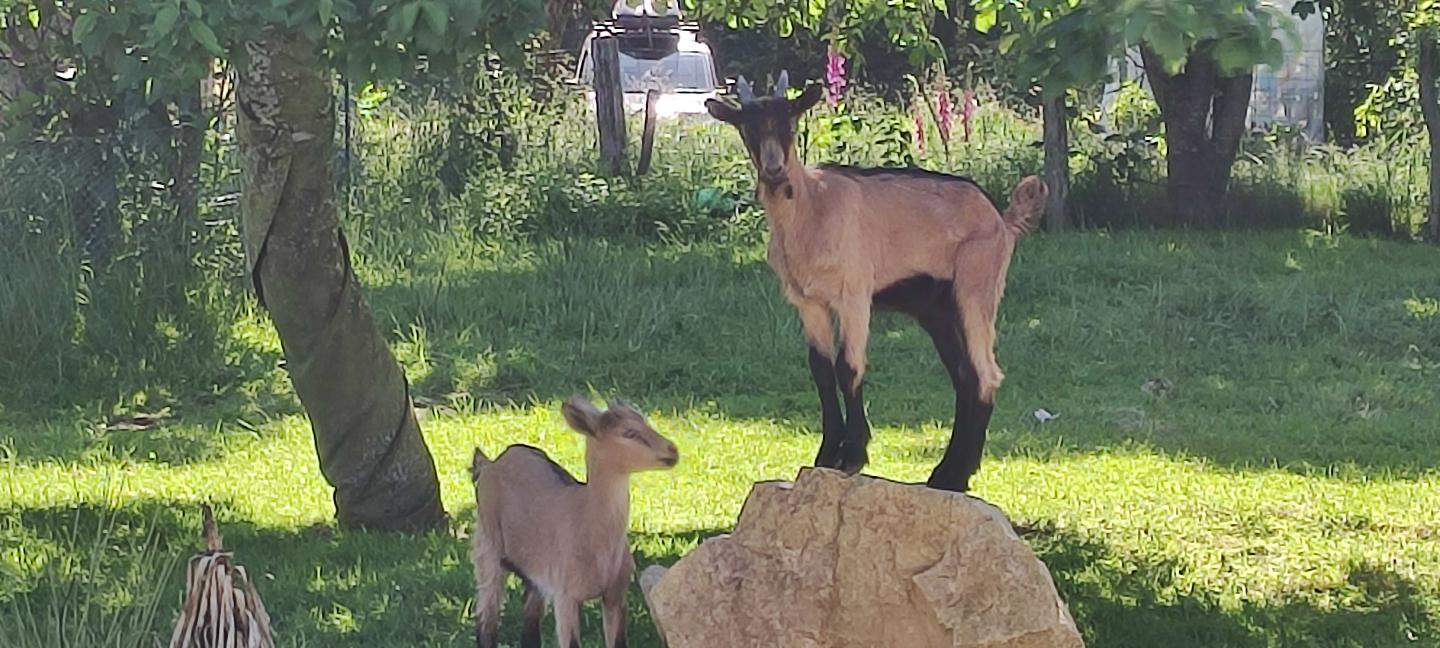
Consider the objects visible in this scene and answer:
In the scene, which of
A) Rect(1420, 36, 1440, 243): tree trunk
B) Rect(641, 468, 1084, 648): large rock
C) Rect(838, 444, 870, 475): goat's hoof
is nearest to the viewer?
Rect(641, 468, 1084, 648): large rock

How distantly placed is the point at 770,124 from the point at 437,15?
38.5 inches

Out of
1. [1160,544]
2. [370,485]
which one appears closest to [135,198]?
[370,485]

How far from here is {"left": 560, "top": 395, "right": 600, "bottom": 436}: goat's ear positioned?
3.94 metres

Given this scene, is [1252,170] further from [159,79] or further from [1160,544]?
[159,79]

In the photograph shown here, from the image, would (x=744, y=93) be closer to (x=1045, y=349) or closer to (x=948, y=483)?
(x=948, y=483)

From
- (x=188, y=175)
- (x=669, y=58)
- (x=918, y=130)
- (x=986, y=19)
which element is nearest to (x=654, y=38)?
(x=669, y=58)

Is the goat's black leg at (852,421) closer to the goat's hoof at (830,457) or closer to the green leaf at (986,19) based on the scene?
the goat's hoof at (830,457)

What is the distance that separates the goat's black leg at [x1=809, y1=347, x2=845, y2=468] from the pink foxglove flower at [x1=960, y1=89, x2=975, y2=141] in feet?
28.4

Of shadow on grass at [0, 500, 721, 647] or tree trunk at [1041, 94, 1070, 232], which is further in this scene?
tree trunk at [1041, 94, 1070, 232]

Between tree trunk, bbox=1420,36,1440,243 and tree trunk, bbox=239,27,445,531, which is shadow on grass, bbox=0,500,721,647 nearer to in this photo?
tree trunk, bbox=239,27,445,531

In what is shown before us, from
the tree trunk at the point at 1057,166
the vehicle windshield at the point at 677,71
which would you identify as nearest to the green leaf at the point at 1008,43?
the tree trunk at the point at 1057,166

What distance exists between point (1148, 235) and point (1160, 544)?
19.5 feet

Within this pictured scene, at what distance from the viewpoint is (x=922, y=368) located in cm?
907

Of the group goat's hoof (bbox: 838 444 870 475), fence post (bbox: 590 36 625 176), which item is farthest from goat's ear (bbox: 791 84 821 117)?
fence post (bbox: 590 36 625 176)
